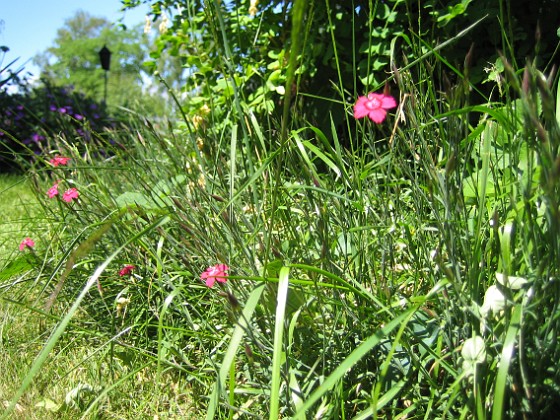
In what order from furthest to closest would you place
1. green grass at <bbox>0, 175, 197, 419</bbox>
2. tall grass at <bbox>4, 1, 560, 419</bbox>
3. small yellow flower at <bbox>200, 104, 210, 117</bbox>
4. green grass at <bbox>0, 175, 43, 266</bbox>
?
small yellow flower at <bbox>200, 104, 210, 117</bbox>, green grass at <bbox>0, 175, 43, 266</bbox>, green grass at <bbox>0, 175, 197, 419</bbox>, tall grass at <bbox>4, 1, 560, 419</bbox>

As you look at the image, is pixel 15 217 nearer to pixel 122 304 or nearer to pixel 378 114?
pixel 122 304

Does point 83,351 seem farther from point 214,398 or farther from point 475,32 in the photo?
point 475,32

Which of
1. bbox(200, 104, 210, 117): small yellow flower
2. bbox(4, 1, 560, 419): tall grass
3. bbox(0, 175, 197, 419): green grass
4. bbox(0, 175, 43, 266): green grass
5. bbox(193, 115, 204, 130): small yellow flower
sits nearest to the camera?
bbox(4, 1, 560, 419): tall grass

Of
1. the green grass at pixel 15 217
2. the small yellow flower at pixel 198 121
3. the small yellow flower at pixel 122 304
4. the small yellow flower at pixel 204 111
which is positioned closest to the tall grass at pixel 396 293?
the small yellow flower at pixel 122 304

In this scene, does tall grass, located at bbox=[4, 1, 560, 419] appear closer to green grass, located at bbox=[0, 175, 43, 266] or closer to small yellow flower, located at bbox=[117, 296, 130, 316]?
small yellow flower, located at bbox=[117, 296, 130, 316]

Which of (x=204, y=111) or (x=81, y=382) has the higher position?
(x=204, y=111)

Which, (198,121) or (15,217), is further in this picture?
(15,217)

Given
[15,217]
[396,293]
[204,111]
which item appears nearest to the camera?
[396,293]

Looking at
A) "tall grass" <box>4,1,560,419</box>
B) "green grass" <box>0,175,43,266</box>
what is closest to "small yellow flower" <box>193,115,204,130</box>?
"tall grass" <box>4,1,560,419</box>

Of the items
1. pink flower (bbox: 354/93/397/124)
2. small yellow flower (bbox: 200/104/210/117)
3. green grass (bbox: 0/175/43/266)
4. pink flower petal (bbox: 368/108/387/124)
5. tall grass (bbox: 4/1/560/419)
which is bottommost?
green grass (bbox: 0/175/43/266)

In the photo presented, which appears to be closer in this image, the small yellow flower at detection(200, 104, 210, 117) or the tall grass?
the tall grass

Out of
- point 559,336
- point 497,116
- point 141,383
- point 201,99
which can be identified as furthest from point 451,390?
point 201,99

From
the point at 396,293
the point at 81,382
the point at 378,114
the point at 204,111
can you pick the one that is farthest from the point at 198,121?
the point at 378,114

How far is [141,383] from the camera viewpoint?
166 cm
